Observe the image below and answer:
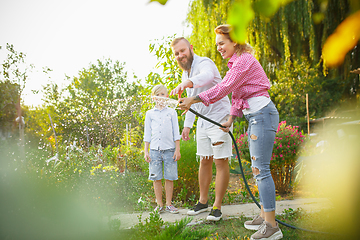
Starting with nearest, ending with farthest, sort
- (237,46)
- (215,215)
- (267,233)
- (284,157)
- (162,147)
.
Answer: (267,233)
(237,46)
(215,215)
(162,147)
(284,157)

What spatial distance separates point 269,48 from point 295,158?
5.12 m

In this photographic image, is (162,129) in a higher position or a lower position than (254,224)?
higher

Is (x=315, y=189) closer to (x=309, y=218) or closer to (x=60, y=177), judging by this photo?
(x=309, y=218)

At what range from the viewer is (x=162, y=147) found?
2996mm

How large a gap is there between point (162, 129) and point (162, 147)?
213 millimetres

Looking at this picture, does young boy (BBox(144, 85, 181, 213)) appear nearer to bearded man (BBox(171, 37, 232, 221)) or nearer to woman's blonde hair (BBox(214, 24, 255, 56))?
bearded man (BBox(171, 37, 232, 221))

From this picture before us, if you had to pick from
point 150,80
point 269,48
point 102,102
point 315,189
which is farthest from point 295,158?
point 102,102

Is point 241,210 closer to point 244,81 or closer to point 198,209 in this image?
point 198,209

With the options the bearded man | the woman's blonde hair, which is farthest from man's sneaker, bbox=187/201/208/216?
the woman's blonde hair

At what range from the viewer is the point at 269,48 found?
772cm

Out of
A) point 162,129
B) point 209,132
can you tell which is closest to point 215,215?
point 209,132

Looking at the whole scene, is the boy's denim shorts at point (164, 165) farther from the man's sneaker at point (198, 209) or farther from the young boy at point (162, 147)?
the man's sneaker at point (198, 209)

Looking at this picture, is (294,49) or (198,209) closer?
(198,209)

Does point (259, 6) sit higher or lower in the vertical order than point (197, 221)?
higher
